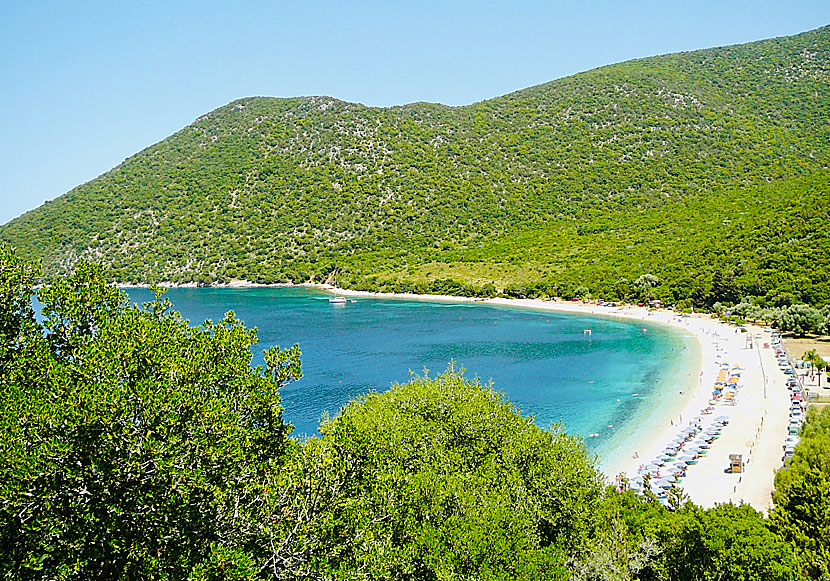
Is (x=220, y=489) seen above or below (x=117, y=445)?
below

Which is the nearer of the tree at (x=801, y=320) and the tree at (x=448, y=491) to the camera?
the tree at (x=448, y=491)

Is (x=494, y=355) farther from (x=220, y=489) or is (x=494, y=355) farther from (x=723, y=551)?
(x=220, y=489)

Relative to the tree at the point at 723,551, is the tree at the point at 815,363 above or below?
below

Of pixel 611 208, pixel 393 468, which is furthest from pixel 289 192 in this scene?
pixel 393 468

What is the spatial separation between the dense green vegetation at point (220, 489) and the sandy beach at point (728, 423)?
43.0 ft

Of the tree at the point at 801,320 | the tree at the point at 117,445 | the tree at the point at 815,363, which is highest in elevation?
the tree at the point at 117,445

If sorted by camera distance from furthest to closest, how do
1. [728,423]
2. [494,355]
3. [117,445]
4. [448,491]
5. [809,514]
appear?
[494,355]
[728,423]
[809,514]
[448,491]
[117,445]

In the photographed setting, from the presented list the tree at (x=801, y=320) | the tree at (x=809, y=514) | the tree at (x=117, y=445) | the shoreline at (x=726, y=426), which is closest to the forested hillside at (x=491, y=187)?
the tree at (x=801, y=320)

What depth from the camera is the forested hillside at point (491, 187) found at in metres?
129

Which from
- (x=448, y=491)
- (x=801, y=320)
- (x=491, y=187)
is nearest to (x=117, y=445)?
(x=448, y=491)

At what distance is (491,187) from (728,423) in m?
127

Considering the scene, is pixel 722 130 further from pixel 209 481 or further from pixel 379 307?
pixel 209 481

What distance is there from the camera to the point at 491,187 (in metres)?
163

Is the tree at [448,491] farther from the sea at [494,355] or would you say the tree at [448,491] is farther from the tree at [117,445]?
the sea at [494,355]
